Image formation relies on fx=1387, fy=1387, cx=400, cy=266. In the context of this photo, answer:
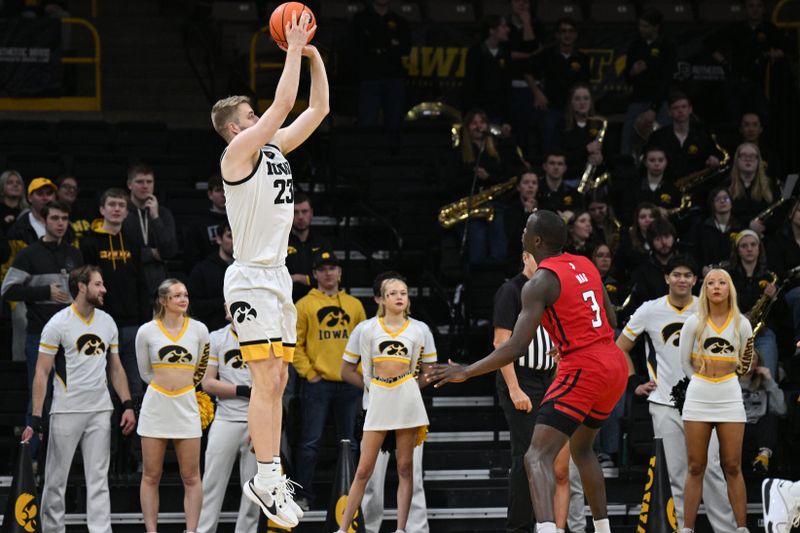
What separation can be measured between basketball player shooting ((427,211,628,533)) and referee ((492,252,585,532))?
102 centimetres

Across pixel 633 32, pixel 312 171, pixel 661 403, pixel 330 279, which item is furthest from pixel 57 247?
pixel 633 32

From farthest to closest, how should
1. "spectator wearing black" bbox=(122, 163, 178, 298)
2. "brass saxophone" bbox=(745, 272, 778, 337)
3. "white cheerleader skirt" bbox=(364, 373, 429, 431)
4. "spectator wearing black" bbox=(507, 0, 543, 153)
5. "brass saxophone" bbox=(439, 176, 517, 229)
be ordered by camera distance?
"spectator wearing black" bbox=(507, 0, 543, 153)
"brass saxophone" bbox=(439, 176, 517, 229)
"brass saxophone" bbox=(745, 272, 778, 337)
"spectator wearing black" bbox=(122, 163, 178, 298)
"white cheerleader skirt" bbox=(364, 373, 429, 431)

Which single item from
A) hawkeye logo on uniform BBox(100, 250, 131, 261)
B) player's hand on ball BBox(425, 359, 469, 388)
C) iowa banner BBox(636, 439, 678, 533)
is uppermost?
hawkeye logo on uniform BBox(100, 250, 131, 261)

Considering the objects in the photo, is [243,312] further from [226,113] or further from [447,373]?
[447,373]

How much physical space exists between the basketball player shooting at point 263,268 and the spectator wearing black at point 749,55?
1022 centimetres

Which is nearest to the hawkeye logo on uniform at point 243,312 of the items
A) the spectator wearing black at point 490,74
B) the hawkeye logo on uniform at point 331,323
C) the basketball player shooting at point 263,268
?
the basketball player shooting at point 263,268

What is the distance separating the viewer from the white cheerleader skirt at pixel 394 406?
10.8 m

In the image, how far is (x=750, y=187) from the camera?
566 inches

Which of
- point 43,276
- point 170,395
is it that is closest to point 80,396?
point 170,395

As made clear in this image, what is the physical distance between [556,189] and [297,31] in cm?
726

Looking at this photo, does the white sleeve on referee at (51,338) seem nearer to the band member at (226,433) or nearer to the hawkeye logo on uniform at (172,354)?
the hawkeye logo on uniform at (172,354)

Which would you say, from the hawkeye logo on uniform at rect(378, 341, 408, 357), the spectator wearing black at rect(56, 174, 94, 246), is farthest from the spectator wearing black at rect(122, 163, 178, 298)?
the hawkeye logo on uniform at rect(378, 341, 408, 357)

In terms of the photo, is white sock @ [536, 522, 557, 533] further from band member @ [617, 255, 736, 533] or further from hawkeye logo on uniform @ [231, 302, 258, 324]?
band member @ [617, 255, 736, 533]

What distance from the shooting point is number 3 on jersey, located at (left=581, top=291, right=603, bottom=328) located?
8.34 m
